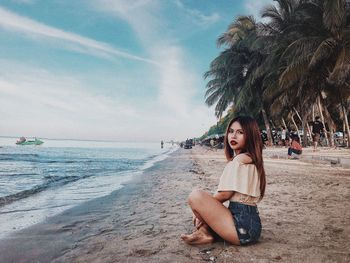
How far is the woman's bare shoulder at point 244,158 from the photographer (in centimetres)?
280

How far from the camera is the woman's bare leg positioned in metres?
2.89

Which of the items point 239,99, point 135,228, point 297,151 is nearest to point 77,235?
point 135,228

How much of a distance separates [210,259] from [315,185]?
5.38 metres

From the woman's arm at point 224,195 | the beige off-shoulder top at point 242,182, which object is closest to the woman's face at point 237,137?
the beige off-shoulder top at point 242,182

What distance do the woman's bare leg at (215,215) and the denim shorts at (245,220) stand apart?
0.05 meters

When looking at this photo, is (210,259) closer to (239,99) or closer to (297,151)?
(297,151)

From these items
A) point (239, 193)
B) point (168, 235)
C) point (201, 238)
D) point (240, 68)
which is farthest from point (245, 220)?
point (240, 68)

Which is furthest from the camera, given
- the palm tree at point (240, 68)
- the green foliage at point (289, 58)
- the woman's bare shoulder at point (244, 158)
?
the palm tree at point (240, 68)

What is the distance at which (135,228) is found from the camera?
4031 millimetres

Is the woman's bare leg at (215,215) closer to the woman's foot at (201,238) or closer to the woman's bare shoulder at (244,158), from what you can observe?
the woman's foot at (201,238)

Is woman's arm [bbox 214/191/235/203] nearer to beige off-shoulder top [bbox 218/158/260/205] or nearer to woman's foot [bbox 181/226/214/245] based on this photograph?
beige off-shoulder top [bbox 218/158/260/205]

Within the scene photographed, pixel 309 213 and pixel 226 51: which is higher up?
pixel 226 51

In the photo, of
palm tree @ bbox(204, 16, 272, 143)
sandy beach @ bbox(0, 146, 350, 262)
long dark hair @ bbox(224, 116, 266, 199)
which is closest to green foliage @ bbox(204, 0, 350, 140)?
palm tree @ bbox(204, 16, 272, 143)

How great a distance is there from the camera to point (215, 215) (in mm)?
2908
